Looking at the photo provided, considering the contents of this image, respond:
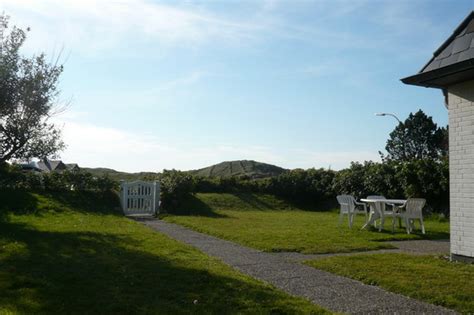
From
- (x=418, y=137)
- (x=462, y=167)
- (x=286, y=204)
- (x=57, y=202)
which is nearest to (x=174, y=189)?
(x=57, y=202)

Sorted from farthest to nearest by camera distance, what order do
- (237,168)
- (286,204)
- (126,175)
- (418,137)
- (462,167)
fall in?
1. (418,137)
2. (237,168)
3. (126,175)
4. (286,204)
5. (462,167)

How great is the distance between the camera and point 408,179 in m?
18.6

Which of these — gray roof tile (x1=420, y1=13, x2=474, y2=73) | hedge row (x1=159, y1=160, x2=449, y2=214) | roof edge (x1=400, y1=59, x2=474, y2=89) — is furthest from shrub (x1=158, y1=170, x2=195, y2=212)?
gray roof tile (x1=420, y1=13, x2=474, y2=73)

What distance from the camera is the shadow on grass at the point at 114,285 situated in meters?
4.99

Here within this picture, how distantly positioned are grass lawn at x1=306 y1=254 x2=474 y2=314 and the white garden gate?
450 inches

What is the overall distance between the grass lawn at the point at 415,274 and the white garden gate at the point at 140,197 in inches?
450

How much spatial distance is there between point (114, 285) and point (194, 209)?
13.5 m

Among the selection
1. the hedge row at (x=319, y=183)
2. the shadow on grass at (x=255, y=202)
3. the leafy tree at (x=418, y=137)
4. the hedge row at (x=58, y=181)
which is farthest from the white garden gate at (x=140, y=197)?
the leafy tree at (x=418, y=137)

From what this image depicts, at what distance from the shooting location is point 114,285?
5.93 metres

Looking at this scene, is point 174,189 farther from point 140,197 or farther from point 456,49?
point 456,49

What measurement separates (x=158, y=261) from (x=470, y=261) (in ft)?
15.9

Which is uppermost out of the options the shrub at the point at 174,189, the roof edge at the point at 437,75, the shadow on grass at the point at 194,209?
the roof edge at the point at 437,75

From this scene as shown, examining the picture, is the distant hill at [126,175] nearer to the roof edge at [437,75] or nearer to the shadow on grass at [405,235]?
the shadow on grass at [405,235]

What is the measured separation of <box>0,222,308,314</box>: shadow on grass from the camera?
499 cm
